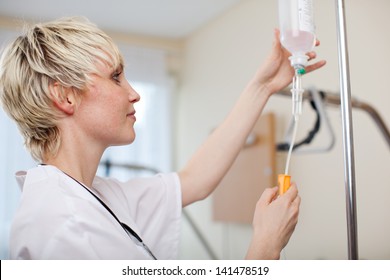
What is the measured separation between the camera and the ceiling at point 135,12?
2070 millimetres

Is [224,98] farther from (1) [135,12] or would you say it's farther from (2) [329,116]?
(2) [329,116]

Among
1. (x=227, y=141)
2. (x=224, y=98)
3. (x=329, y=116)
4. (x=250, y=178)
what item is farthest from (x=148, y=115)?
(x=227, y=141)

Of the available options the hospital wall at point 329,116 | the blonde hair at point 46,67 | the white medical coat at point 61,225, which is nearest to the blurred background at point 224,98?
the hospital wall at point 329,116

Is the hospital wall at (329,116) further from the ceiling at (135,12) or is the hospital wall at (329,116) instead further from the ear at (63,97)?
the ear at (63,97)

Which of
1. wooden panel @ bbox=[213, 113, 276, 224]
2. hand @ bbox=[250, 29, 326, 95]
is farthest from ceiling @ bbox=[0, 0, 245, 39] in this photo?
hand @ bbox=[250, 29, 326, 95]

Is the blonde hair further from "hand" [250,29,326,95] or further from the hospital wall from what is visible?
the hospital wall

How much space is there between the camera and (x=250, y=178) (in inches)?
82.1

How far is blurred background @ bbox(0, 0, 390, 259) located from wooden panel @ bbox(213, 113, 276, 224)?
6cm

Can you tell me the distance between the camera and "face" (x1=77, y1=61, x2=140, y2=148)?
80 centimetres

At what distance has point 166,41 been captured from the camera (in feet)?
10.0

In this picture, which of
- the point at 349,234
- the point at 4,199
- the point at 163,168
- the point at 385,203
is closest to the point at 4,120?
the point at 4,199

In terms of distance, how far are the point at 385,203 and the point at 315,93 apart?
494 millimetres

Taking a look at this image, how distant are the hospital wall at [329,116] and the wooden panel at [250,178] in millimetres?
100
